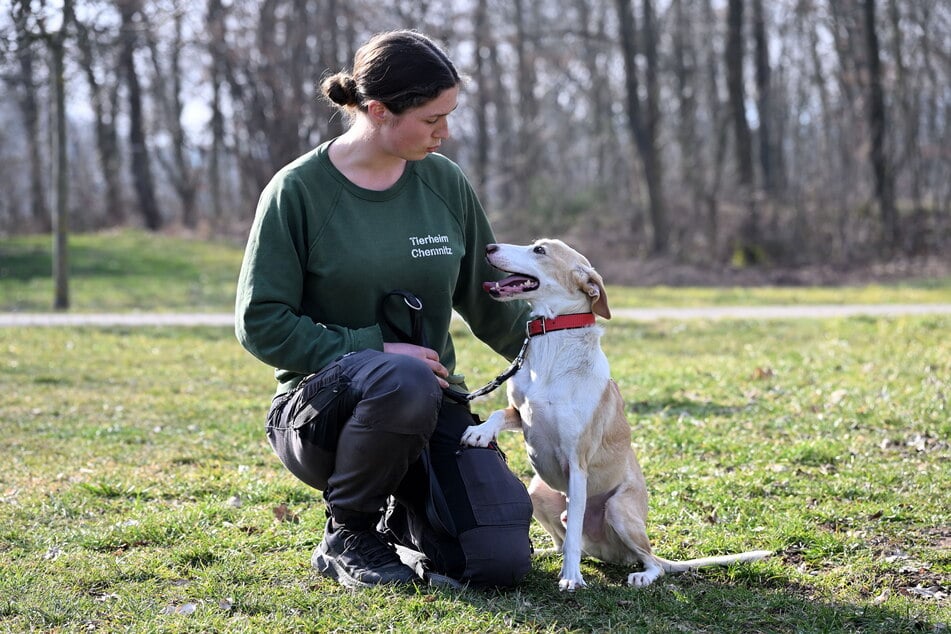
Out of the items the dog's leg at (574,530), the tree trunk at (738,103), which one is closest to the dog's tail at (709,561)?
the dog's leg at (574,530)

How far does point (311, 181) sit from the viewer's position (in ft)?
12.3

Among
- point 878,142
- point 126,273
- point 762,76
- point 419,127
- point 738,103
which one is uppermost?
point 762,76

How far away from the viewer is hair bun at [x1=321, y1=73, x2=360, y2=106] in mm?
3732

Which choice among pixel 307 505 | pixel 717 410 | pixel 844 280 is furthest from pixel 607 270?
pixel 307 505

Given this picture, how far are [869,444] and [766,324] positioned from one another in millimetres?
6504

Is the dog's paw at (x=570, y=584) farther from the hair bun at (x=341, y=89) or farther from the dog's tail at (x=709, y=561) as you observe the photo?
the hair bun at (x=341, y=89)

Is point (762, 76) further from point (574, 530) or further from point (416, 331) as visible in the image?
point (574, 530)

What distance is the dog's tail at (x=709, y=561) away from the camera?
3.80m

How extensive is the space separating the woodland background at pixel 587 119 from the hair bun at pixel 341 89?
8.16 m

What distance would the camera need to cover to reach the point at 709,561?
12.5ft

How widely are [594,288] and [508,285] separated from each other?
358 mm

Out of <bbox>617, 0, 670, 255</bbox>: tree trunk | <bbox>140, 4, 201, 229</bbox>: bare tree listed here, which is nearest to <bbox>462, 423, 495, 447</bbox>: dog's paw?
<bbox>617, 0, 670, 255</bbox>: tree trunk

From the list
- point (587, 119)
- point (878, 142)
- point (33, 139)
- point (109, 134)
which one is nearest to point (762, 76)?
point (878, 142)

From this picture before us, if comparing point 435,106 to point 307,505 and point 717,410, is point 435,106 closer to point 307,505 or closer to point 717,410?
point 307,505
